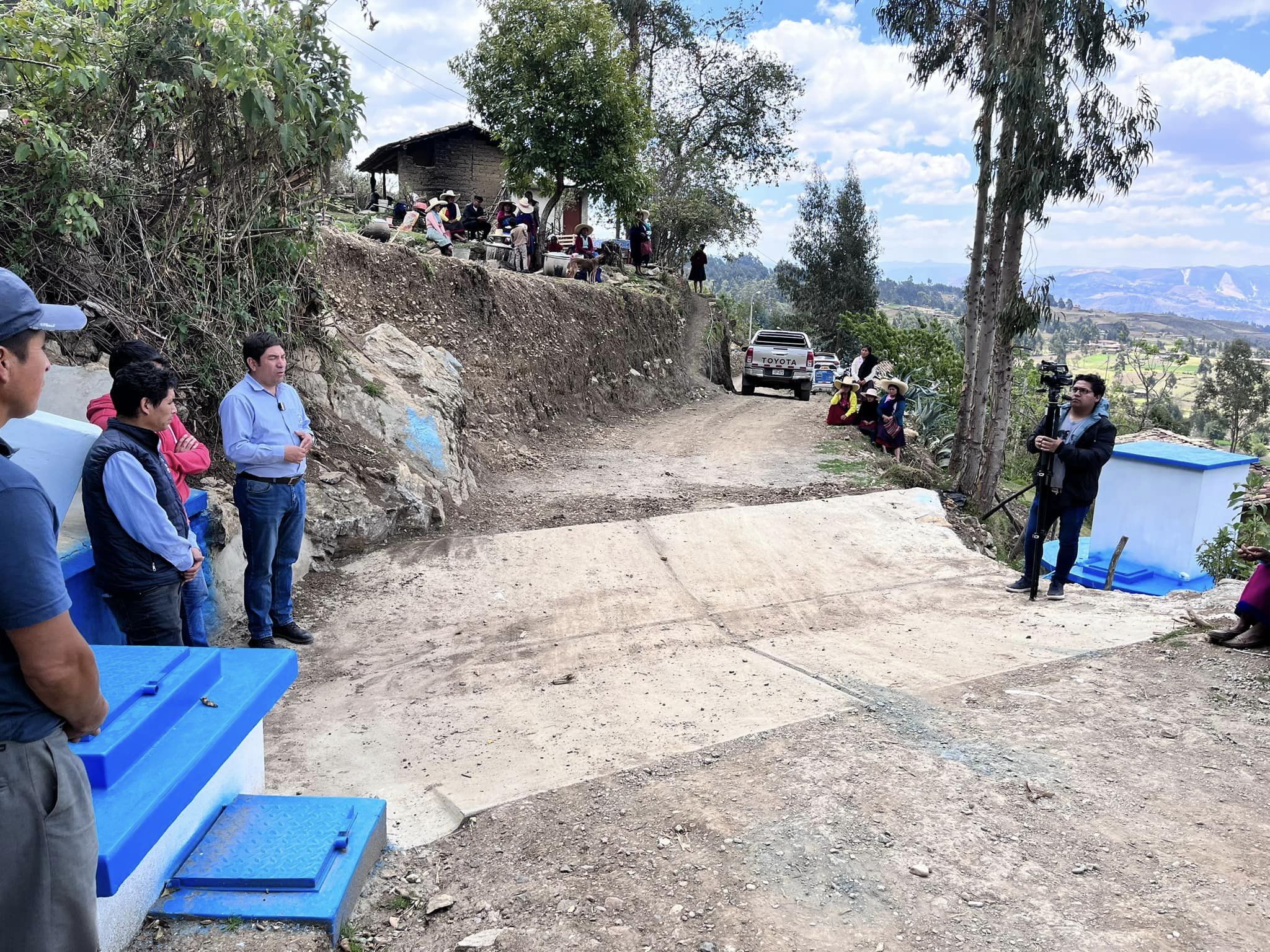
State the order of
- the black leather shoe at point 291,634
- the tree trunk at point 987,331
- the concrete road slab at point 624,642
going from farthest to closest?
the tree trunk at point 987,331 < the black leather shoe at point 291,634 < the concrete road slab at point 624,642

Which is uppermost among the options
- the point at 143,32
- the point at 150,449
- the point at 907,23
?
the point at 907,23

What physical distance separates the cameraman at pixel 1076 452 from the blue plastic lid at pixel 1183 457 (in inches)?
183

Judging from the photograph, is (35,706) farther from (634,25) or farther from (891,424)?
(634,25)

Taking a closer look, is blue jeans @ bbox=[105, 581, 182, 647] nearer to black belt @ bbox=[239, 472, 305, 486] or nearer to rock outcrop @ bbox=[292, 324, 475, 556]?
black belt @ bbox=[239, 472, 305, 486]

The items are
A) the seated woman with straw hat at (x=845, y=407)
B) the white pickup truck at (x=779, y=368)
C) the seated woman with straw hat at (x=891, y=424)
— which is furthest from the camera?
the white pickup truck at (x=779, y=368)

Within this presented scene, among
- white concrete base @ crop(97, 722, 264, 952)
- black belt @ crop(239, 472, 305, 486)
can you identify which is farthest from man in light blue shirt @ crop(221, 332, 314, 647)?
white concrete base @ crop(97, 722, 264, 952)

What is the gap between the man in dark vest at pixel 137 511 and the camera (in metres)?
3.84

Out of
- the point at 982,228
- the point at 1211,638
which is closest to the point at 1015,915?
the point at 1211,638

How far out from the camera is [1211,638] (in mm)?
5344

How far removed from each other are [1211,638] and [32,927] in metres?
6.00

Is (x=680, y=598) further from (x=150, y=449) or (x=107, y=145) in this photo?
(x=107, y=145)

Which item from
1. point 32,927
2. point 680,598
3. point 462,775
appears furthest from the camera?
point 680,598

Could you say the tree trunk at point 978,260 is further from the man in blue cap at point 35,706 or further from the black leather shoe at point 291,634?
the man in blue cap at point 35,706

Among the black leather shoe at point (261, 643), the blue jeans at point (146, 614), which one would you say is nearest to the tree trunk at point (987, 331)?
the black leather shoe at point (261, 643)
